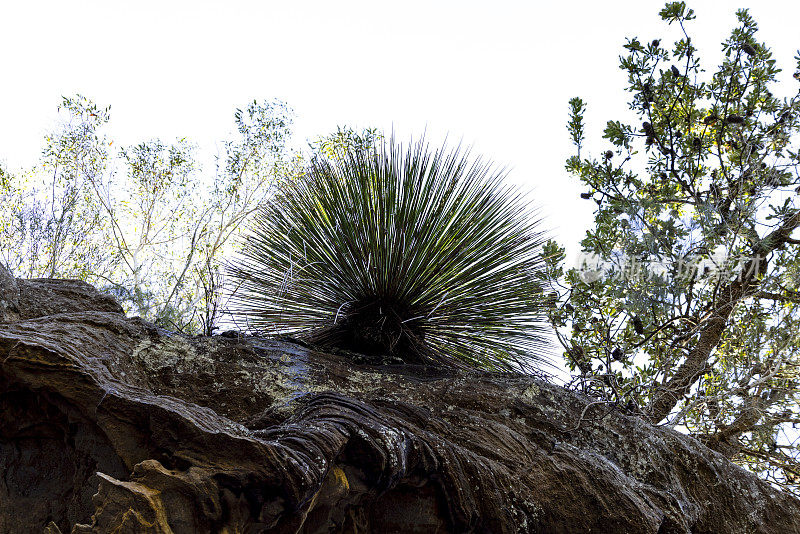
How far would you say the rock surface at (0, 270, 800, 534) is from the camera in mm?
1660

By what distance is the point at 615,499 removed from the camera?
221 cm

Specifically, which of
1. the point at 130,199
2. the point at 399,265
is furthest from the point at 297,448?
the point at 130,199

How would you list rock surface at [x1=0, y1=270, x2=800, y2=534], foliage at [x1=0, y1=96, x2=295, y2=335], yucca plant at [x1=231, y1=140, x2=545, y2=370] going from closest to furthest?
rock surface at [x1=0, y1=270, x2=800, y2=534] < yucca plant at [x1=231, y1=140, x2=545, y2=370] < foliage at [x1=0, y1=96, x2=295, y2=335]

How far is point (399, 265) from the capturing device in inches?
134

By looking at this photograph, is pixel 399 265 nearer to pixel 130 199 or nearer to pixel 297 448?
pixel 297 448

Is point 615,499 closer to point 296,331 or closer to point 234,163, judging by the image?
point 296,331

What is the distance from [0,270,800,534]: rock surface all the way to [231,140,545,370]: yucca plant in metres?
0.54

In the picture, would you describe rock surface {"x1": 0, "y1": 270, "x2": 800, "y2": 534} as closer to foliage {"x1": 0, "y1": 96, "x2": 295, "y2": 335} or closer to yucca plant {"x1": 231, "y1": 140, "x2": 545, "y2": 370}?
yucca plant {"x1": 231, "y1": 140, "x2": 545, "y2": 370}

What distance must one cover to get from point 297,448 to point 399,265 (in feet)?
5.77

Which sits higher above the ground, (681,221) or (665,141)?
(665,141)

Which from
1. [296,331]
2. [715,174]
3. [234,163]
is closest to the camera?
[296,331]

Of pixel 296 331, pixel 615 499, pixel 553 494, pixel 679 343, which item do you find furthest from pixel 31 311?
pixel 679 343

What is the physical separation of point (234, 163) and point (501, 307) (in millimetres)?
6968

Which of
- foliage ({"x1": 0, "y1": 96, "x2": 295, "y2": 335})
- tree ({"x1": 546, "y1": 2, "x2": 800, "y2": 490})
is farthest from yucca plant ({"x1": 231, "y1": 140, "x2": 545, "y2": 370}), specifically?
foliage ({"x1": 0, "y1": 96, "x2": 295, "y2": 335})
